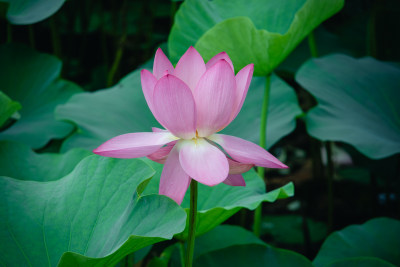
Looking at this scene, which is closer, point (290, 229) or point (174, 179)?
point (174, 179)

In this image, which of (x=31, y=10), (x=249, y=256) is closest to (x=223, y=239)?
(x=249, y=256)

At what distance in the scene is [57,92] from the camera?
143cm

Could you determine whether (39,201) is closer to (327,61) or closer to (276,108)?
(276,108)

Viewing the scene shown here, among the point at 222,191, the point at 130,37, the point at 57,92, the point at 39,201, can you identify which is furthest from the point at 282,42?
the point at 130,37

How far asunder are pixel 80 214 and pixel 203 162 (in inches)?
11.1

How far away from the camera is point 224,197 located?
0.79 metres

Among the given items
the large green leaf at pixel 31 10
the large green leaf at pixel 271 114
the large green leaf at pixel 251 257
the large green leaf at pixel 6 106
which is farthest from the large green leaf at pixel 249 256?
the large green leaf at pixel 31 10

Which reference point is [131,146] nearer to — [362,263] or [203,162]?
[203,162]

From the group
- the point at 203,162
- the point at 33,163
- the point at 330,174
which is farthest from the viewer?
the point at 330,174

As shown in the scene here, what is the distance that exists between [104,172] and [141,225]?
133 mm

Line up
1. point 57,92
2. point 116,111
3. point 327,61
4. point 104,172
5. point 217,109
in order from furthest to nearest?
point 57,92 < point 327,61 < point 116,111 < point 104,172 < point 217,109

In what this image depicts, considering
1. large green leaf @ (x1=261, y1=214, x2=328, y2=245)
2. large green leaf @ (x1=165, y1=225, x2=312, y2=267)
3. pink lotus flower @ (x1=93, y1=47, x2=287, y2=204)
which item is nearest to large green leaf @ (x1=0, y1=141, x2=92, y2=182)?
large green leaf @ (x1=165, y1=225, x2=312, y2=267)

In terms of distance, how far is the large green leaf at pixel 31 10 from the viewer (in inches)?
45.8

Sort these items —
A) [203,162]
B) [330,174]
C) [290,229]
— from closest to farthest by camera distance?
[203,162], [330,174], [290,229]
